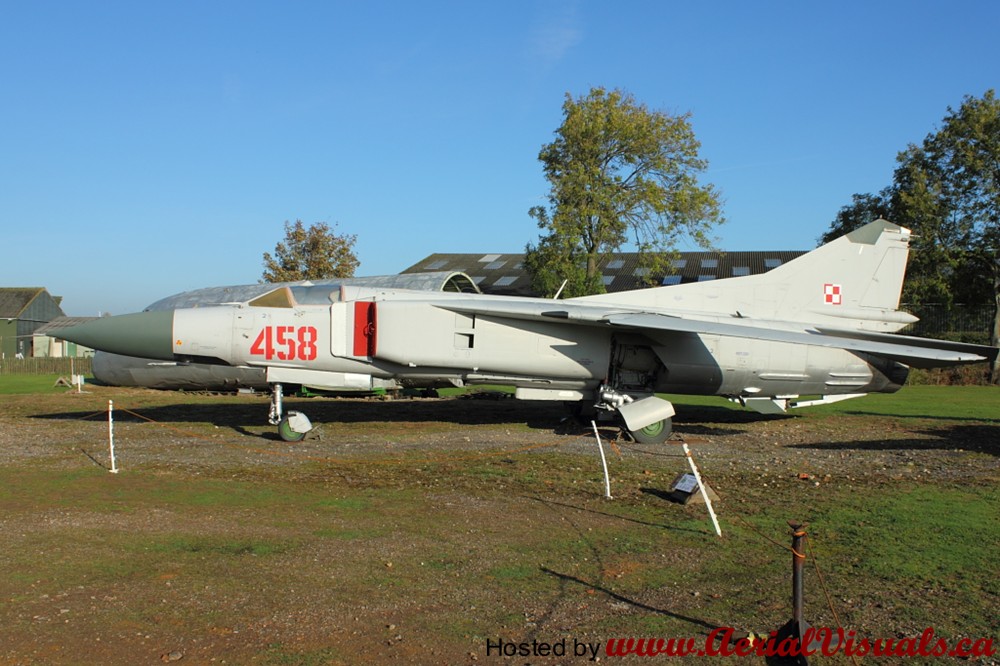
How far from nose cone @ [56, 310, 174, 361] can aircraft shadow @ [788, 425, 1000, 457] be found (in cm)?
1074

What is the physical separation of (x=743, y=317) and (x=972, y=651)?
10.6 metres

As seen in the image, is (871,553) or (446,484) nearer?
(871,553)

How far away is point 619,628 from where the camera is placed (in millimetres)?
4691

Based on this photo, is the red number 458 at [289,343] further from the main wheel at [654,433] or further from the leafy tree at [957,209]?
the leafy tree at [957,209]

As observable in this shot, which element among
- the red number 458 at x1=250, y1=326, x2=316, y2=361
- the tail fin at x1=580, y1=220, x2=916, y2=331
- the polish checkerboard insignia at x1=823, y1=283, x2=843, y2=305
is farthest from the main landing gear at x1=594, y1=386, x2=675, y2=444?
the red number 458 at x1=250, y1=326, x2=316, y2=361

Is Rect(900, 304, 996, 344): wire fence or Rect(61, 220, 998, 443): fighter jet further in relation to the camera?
Rect(900, 304, 996, 344): wire fence

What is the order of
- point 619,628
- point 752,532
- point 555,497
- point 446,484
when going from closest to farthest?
point 619,628
point 752,532
point 555,497
point 446,484

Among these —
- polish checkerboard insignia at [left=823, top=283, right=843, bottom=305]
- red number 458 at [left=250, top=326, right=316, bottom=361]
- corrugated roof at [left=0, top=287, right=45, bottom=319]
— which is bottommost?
corrugated roof at [left=0, top=287, right=45, bottom=319]

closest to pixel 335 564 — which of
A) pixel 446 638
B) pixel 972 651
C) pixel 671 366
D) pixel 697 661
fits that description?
pixel 446 638

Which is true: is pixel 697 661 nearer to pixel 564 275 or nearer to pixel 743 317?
pixel 743 317

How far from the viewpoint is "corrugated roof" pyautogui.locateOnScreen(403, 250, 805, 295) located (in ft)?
149

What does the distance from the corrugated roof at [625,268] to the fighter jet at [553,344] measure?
28640 mm

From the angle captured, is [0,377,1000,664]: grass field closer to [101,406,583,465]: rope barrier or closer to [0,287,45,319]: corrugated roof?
[101,406,583,465]: rope barrier

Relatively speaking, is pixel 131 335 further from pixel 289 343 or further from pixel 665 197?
pixel 665 197
